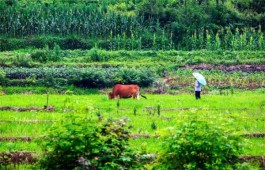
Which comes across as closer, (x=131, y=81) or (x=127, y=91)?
(x=127, y=91)

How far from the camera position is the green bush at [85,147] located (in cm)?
884

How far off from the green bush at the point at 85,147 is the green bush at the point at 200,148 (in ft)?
2.00

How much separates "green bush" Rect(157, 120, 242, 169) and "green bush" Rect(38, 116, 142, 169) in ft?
2.00

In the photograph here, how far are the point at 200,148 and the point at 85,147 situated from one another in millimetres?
1878

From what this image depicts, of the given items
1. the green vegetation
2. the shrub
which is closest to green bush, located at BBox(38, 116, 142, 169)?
the green vegetation

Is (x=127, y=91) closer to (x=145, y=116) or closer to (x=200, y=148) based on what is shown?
(x=145, y=116)

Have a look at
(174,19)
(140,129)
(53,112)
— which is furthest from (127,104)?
(174,19)

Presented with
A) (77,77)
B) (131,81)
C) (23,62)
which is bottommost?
(131,81)

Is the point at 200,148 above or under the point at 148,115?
above

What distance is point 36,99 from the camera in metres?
23.0

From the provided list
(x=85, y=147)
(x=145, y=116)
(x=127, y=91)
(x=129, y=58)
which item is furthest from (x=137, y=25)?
(x=85, y=147)

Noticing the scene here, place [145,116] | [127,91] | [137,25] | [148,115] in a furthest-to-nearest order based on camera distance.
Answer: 1. [137,25]
2. [127,91]
3. [148,115]
4. [145,116]

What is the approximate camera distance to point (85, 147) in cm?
894

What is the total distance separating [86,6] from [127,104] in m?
30.4
